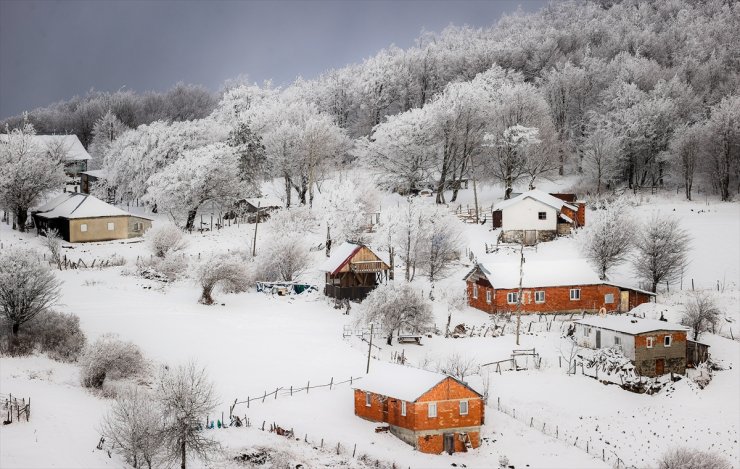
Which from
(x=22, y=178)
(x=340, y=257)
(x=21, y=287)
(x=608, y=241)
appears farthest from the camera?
(x=22, y=178)

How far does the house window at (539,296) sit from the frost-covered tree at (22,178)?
151 ft

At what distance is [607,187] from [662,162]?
23.9 ft

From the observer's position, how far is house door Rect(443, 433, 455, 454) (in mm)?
38406

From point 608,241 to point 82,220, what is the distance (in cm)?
4616

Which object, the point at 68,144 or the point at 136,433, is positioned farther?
the point at 68,144

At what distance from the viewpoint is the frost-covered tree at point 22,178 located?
69000mm

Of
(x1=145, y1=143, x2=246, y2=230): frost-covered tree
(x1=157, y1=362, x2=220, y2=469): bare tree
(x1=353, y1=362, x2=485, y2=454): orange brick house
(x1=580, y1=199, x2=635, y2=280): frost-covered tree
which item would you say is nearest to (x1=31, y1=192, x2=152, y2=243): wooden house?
(x1=145, y1=143, x2=246, y2=230): frost-covered tree

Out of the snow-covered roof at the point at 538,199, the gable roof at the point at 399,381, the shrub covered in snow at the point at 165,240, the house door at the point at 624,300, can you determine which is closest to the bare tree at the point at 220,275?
the shrub covered in snow at the point at 165,240

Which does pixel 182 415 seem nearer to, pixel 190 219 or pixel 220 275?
pixel 220 275

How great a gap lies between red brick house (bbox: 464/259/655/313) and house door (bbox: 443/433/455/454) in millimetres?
18996

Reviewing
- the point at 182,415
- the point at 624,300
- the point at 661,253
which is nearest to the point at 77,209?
the point at 182,415

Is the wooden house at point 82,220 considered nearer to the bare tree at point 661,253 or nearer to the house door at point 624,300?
the house door at point 624,300

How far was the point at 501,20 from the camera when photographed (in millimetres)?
180500

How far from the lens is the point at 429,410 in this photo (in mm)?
38656
